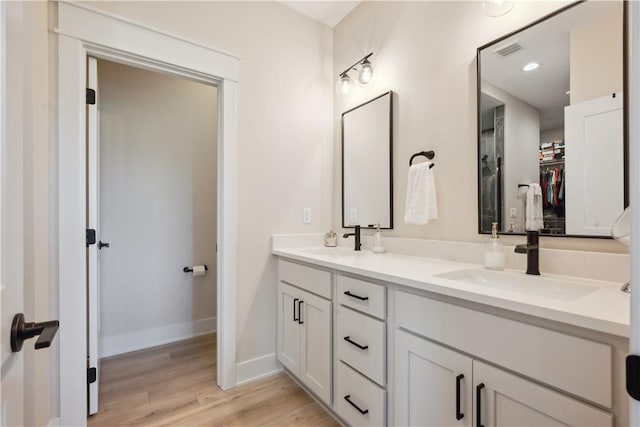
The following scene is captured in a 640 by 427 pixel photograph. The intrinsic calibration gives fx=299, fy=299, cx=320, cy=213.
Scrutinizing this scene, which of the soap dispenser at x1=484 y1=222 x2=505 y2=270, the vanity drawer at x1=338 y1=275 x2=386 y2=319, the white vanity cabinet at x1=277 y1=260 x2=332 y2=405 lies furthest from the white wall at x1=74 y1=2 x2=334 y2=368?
the soap dispenser at x1=484 y1=222 x2=505 y2=270

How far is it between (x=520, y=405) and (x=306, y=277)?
1144 mm

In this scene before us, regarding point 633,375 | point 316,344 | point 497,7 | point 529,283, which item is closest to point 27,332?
point 633,375

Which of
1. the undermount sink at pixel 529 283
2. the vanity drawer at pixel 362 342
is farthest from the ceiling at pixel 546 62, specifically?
the vanity drawer at pixel 362 342

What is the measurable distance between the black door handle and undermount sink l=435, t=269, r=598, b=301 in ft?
3.92

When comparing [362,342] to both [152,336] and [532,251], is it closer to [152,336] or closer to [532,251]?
[532,251]

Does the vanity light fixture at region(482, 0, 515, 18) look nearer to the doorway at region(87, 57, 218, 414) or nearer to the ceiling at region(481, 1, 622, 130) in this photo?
the ceiling at region(481, 1, 622, 130)

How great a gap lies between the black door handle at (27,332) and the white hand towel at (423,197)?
1.52 metres

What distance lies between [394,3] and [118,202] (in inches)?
99.1

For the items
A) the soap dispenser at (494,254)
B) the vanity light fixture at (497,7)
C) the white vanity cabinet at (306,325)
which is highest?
the vanity light fixture at (497,7)

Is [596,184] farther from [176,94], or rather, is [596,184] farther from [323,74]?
[176,94]

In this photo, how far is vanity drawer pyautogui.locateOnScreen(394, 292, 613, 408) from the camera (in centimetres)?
72

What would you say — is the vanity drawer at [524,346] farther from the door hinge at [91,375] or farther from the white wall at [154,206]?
the white wall at [154,206]

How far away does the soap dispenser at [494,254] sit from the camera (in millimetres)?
1312

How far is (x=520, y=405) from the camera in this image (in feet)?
2.76
